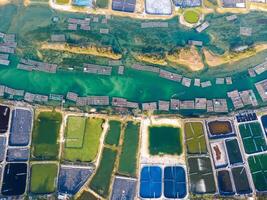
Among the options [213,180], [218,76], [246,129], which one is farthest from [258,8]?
[213,180]

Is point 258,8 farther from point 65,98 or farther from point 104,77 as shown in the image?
point 65,98

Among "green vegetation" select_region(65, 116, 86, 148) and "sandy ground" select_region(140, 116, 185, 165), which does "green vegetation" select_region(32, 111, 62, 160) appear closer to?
"green vegetation" select_region(65, 116, 86, 148)

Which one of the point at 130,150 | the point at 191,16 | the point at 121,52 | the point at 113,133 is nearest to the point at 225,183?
the point at 130,150

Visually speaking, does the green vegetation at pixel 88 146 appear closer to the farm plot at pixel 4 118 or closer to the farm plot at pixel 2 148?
the farm plot at pixel 2 148

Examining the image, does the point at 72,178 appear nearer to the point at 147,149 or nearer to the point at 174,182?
the point at 147,149

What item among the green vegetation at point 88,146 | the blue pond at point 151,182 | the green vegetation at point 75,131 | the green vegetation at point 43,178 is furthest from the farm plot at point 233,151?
the green vegetation at point 43,178

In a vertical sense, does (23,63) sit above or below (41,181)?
above
